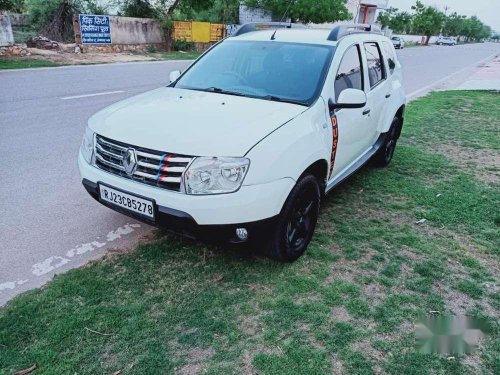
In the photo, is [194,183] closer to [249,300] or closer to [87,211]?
[249,300]

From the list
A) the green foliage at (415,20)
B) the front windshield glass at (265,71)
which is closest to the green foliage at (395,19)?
the green foliage at (415,20)

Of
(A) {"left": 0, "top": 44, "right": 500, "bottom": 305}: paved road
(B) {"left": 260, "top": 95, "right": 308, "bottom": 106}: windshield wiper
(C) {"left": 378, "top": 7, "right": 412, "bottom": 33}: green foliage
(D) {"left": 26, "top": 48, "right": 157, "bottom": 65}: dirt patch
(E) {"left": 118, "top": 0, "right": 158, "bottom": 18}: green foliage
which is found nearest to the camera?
(A) {"left": 0, "top": 44, "right": 500, "bottom": 305}: paved road

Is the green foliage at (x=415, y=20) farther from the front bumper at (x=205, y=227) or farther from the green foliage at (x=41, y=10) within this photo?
the front bumper at (x=205, y=227)

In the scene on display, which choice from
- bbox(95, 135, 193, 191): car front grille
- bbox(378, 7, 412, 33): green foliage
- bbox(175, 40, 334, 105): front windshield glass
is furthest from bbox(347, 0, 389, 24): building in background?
bbox(95, 135, 193, 191): car front grille

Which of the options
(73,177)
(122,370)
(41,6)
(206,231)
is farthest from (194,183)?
(41,6)

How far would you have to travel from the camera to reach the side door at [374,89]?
445 cm

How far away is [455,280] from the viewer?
10.6 ft

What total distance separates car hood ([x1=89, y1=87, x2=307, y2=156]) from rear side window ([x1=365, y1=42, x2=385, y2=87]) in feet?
5.48

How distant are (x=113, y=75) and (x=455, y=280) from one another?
503 inches

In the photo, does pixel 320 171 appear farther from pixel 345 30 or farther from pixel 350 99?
pixel 345 30

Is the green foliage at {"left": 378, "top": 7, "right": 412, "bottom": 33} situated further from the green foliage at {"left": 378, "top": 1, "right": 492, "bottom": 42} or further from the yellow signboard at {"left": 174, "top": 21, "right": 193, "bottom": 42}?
the yellow signboard at {"left": 174, "top": 21, "right": 193, "bottom": 42}

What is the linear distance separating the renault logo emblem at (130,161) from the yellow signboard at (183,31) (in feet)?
78.6

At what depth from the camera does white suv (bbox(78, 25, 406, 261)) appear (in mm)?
2707

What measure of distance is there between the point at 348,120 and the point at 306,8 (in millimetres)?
33399
